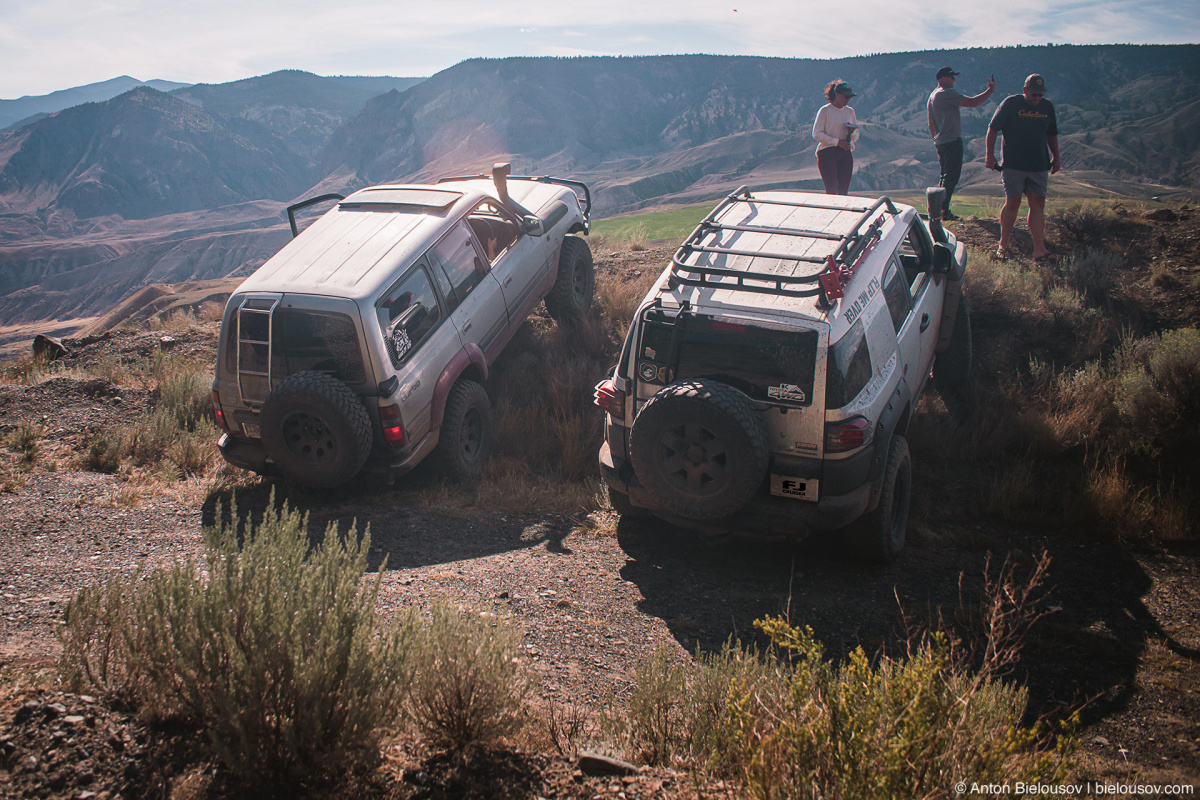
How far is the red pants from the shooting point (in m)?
9.58

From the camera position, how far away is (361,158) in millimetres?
120000

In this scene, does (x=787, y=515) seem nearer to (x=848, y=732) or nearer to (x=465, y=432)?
(x=848, y=732)

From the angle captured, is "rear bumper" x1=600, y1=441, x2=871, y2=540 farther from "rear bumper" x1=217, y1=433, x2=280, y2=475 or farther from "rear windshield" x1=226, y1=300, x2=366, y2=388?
"rear bumper" x1=217, y1=433, x2=280, y2=475

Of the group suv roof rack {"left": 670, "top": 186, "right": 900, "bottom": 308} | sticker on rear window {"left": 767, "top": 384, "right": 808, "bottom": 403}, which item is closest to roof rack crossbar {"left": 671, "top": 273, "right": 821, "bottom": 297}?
suv roof rack {"left": 670, "top": 186, "right": 900, "bottom": 308}

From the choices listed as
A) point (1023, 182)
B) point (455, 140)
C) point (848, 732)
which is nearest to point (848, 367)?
point (848, 732)

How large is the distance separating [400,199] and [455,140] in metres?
114

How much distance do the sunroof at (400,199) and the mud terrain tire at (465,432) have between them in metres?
1.82

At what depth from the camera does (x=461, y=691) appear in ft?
9.19

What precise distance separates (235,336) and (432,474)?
2.07 meters

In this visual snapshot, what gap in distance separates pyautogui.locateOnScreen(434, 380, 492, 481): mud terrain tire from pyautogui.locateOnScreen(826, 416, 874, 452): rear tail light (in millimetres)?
3445

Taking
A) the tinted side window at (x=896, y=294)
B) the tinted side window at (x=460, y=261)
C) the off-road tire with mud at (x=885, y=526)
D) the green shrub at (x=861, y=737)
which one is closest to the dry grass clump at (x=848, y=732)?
the green shrub at (x=861, y=737)

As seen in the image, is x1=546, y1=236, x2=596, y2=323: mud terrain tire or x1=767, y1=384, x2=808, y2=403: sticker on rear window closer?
x1=767, y1=384, x2=808, y2=403: sticker on rear window

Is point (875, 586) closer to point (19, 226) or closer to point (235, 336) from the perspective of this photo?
point (235, 336)

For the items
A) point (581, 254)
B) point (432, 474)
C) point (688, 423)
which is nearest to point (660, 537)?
point (688, 423)
